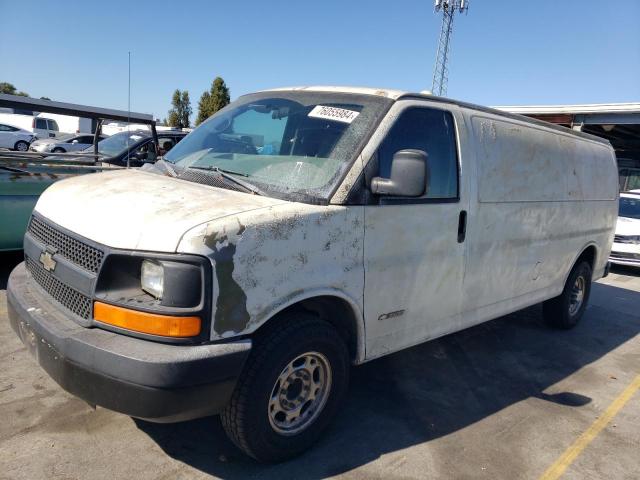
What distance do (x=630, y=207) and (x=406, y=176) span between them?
399 inches

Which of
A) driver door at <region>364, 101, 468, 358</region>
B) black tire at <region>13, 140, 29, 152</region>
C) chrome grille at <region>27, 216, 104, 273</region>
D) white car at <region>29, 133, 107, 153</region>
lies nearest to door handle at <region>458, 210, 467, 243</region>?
driver door at <region>364, 101, 468, 358</region>

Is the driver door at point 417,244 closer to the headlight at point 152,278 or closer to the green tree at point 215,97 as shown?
the headlight at point 152,278

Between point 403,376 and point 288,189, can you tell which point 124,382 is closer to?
point 288,189

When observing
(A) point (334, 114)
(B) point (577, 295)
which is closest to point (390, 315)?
(A) point (334, 114)

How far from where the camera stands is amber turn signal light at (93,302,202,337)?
2406mm

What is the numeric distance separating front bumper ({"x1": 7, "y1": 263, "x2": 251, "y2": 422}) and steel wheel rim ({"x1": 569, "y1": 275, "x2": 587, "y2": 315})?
15.9ft

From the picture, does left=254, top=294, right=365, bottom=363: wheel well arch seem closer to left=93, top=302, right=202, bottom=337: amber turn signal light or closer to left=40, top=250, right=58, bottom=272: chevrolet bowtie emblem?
left=93, top=302, right=202, bottom=337: amber turn signal light

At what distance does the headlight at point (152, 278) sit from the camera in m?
2.46

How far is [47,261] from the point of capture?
9.64 feet

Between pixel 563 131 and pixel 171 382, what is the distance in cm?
476

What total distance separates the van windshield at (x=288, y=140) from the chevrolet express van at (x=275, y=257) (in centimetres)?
1

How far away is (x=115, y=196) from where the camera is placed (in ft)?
9.61

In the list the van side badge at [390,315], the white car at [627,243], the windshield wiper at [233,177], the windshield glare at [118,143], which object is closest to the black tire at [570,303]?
the van side badge at [390,315]

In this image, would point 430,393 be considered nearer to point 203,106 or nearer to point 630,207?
point 630,207
